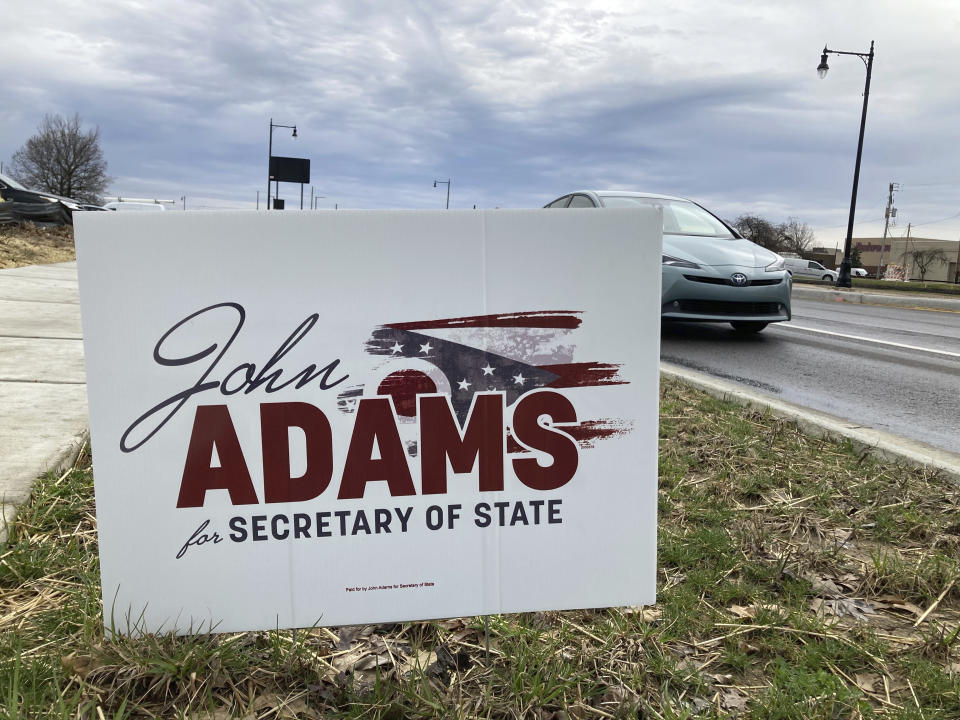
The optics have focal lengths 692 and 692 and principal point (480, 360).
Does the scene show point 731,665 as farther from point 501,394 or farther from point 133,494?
point 133,494

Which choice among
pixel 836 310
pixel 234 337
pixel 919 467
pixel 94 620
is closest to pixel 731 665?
pixel 234 337

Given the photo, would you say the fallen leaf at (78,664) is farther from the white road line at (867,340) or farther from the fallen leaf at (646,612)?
the white road line at (867,340)

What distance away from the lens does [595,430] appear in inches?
70.1

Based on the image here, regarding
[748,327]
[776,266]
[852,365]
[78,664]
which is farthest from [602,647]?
[748,327]

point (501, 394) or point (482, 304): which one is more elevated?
point (482, 304)

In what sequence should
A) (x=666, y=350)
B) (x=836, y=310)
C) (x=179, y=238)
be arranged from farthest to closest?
1. (x=836, y=310)
2. (x=666, y=350)
3. (x=179, y=238)

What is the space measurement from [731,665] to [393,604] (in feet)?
3.21

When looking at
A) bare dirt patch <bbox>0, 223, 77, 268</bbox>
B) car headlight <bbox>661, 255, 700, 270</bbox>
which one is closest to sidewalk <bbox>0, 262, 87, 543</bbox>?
car headlight <bbox>661, 255, 700, 270</bbox>

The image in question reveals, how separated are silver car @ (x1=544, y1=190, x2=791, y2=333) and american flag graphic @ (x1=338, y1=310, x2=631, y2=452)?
21.6ft

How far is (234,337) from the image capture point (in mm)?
1677

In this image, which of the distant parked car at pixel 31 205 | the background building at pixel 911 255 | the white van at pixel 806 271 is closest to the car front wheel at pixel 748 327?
the distant parked car at pixel 31 205

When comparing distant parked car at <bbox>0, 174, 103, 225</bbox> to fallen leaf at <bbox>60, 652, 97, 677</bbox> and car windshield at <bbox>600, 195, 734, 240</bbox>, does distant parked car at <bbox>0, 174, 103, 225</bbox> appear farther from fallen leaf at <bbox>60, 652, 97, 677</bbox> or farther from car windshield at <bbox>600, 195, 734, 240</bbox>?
fallen leaf at <bbox>60, 652, 97, 677</bbox>

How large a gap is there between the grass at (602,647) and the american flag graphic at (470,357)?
685mm

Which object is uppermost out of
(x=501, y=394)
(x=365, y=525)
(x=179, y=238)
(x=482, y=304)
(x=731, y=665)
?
(x=179, y=238)
